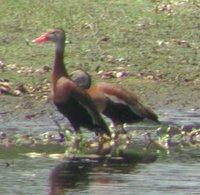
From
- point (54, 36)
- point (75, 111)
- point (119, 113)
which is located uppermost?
point (54, 36)

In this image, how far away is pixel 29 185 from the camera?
11125 millimetres

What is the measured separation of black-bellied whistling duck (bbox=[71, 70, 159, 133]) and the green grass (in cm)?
209

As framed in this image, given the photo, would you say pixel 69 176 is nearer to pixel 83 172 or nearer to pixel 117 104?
pixel 83 172

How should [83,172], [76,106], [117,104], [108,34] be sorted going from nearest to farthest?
1. [83,172]
2. [76,106]
3. [117,104]
4. [108,34]

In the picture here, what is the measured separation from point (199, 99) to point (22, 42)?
8.91ft

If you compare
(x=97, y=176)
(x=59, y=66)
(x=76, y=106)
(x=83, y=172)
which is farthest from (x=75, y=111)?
(x=97, y=176)

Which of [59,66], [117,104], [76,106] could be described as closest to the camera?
[76,106]

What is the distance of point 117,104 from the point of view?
14211 millimetres

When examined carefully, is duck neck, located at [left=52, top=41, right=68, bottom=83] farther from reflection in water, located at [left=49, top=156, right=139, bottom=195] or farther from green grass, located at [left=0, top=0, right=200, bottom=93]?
green grass, located at [left=0, top=0, right=200, bottom=93]

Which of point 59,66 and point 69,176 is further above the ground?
point 59,66

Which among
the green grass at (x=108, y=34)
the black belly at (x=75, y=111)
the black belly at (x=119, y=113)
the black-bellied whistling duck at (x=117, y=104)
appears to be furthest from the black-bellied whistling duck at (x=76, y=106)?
the green grass at (x=108, y=34)

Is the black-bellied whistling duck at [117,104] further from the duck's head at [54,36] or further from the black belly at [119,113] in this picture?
the duck's head at [54,36]

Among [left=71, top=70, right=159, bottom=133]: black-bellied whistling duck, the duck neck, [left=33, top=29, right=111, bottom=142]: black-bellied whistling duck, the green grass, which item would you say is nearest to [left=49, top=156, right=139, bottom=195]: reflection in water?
[left=33, top=29, right=111, bottom=142]: black-bellied whistling duck

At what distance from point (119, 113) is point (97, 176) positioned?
105 inches
